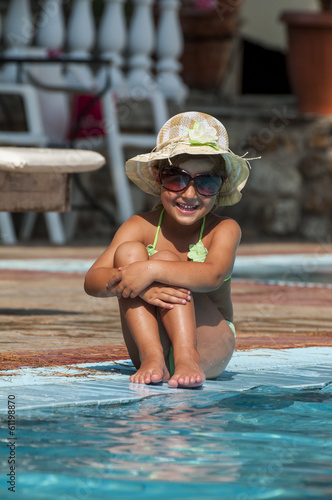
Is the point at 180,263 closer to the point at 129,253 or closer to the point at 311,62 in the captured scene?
the point at 129,253

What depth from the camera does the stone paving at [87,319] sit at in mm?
3242

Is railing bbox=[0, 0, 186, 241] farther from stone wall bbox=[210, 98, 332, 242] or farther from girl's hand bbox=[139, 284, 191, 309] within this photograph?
girl's hand bbox=[139, 284, 191, 309]

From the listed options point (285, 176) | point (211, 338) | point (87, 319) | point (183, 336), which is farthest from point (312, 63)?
point (183, 336)

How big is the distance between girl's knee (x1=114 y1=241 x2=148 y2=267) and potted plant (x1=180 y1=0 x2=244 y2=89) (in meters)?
7.09

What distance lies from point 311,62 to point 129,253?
680cm

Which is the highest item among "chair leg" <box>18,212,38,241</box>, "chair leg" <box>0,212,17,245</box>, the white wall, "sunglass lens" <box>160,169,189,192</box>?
the white wall

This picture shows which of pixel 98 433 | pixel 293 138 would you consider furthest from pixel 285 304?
pixel 293 138

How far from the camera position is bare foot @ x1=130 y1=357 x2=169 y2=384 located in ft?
8.73

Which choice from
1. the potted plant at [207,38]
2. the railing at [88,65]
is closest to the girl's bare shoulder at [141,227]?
the railing at [88,65]

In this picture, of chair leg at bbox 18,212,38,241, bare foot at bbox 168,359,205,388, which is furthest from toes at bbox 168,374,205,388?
chair leg at bbox 18,212,38,241

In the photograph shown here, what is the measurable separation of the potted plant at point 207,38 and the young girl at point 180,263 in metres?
6.90

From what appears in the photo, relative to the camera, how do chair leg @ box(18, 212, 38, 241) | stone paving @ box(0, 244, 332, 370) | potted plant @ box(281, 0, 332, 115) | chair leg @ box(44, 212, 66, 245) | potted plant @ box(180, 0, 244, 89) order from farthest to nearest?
potted plant @ box(180, 0, 244, 89) → potted plant @ box(281, 0, 332, 115) → chair leg @ box(18, 212, 38, 241) → chair leg @ box(44, 212, 66, 245) → stone paving @ box(0, 244, 332, 370)

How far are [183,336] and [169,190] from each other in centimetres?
42

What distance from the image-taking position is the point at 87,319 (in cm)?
410
